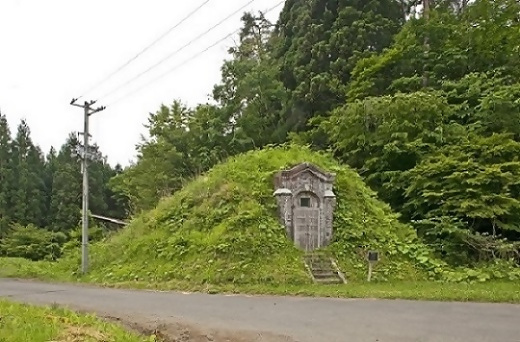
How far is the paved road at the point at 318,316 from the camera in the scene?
8102 mm

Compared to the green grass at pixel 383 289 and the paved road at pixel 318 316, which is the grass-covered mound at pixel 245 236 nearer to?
the green grass at pixel 383 289

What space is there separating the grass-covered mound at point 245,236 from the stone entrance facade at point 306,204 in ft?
1.34

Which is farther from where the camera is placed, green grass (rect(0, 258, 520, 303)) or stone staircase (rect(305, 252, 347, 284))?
stone staircase (rect(305, 252, 347, 284))

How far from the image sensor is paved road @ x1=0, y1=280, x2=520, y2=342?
8102 mm

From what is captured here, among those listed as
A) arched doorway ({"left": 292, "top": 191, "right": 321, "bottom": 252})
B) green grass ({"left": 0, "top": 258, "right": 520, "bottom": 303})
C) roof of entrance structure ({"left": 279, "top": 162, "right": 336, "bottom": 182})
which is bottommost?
green grass ({"left": 0, "top": 258, "right": 520, "bottom": 303})

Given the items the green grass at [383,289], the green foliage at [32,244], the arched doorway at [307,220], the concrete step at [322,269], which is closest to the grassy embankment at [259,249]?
the green grass at [383,289]

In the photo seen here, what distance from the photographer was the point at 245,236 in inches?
643

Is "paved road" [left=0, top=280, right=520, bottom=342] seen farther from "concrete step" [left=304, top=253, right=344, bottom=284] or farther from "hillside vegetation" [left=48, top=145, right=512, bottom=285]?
"concrete step" [left=304, top=253, right=344, bottom=284]

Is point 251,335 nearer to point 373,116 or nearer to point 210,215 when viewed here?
point 210,215

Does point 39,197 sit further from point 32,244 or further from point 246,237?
point 246,237

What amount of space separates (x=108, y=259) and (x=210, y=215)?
16.0ft

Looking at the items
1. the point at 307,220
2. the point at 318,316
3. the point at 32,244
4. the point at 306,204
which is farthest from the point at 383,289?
the point at 32,244

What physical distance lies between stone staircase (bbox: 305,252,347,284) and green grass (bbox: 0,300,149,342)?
29.0ft

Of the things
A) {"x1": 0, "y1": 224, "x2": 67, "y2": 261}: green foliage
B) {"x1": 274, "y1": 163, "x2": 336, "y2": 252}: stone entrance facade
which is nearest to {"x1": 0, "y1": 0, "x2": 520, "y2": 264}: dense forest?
{"x1": 274, "y1": 163, "x2": 336, "y2": 252}: stone entrance facade
